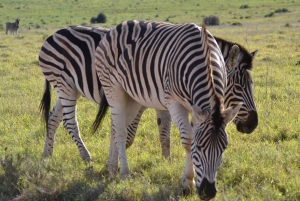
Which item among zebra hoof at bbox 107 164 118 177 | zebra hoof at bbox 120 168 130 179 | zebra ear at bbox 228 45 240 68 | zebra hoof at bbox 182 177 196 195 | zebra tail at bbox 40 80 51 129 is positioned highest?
zebra ear at bbox 228 45 240 68

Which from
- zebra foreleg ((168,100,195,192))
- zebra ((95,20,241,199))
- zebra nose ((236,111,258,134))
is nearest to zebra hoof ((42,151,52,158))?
zebra ((95,20,241,199))

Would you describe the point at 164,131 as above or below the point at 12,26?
above

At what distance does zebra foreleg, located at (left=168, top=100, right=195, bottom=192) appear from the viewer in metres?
4.05

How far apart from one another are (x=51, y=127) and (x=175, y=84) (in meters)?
2.66

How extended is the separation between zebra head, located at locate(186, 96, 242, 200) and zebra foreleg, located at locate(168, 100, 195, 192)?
1.42 feet

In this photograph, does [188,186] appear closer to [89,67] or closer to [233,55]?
[233,55]

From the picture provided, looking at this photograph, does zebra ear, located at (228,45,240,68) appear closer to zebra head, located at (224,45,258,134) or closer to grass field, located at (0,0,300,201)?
zebra head, located at (224,45,258,134)

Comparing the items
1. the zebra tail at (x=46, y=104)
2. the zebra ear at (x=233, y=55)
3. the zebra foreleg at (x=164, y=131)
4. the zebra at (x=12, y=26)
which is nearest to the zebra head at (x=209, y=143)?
the zebra ear at (x=233, y=55)

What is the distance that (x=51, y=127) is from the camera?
6.24 m

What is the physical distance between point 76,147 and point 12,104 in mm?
2820

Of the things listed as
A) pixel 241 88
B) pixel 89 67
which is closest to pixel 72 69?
pixel 89 67

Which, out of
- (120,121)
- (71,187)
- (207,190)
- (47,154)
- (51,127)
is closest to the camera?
(207,190)

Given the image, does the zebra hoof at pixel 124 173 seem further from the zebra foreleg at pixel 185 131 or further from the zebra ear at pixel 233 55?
the zebra ear at pixel 233 55

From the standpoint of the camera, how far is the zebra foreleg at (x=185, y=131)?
4.05m
